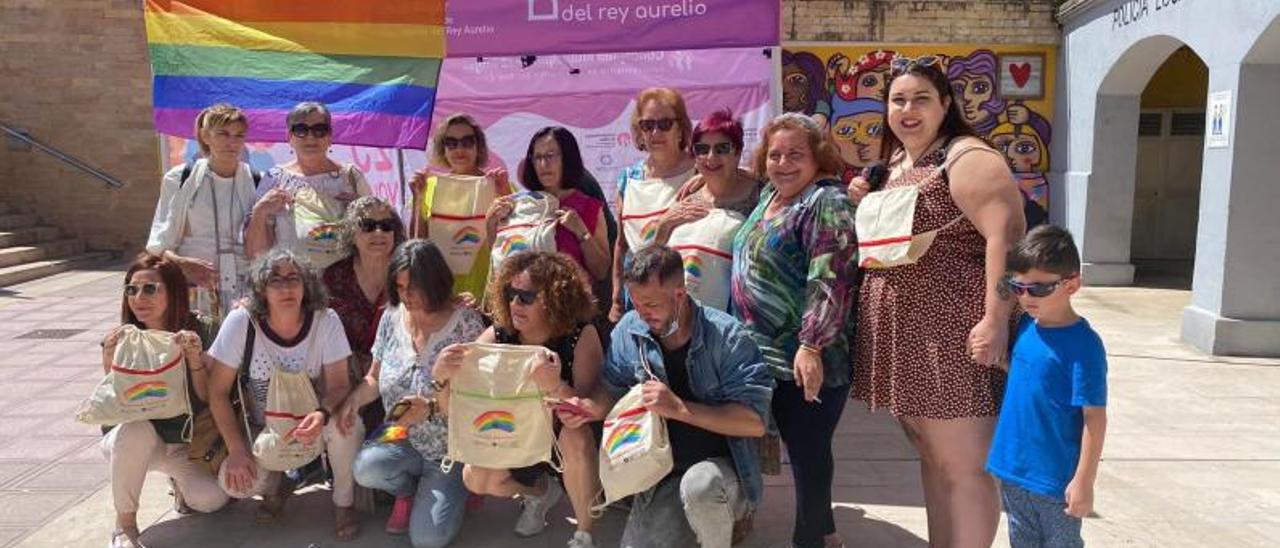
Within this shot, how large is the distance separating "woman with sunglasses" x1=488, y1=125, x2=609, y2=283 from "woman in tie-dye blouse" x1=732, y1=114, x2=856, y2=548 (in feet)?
3.10

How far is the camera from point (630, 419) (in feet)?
10.3

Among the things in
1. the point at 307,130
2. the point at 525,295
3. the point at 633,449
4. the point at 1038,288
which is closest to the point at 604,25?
the point at 307,130

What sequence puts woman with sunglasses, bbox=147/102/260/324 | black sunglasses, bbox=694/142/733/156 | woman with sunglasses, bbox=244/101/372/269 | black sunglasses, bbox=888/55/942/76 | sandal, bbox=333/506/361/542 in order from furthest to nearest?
1. woman with sunglasses, bbox=147/102/260/324
2. woman with sunglasses, bbox=244/101/372/269
3. sandal, bbox=333/506/361/542
4. black sunglasses, bbox=694/142/733/156
5. black sunglasses, bbox=888/55/942/76

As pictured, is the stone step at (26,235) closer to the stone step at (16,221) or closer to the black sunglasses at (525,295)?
the stone step at (16,221)

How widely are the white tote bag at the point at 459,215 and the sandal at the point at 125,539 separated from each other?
1689mm

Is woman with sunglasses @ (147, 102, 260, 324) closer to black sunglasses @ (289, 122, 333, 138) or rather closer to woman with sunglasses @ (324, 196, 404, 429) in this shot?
black sunglasses @ (289, 122, 333, 138)

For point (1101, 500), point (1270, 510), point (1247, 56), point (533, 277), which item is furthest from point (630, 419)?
point (1247, 56)

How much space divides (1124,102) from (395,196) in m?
9.02

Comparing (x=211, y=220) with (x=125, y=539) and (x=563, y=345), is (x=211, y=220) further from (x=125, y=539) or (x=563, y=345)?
(x=563, y=345)

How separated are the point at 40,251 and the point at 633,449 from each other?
12.5m

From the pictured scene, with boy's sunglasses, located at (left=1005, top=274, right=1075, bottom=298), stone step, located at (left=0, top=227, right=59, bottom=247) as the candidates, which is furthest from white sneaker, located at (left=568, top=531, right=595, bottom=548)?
stone step, located at (left=0, top=227, right=59, bottom=247)

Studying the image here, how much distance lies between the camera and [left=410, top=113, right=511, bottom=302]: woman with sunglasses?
423 cm

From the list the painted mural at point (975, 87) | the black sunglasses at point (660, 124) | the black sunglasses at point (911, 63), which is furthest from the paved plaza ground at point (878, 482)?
the painted mural at point (975, 87)

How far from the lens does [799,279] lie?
321 cm
